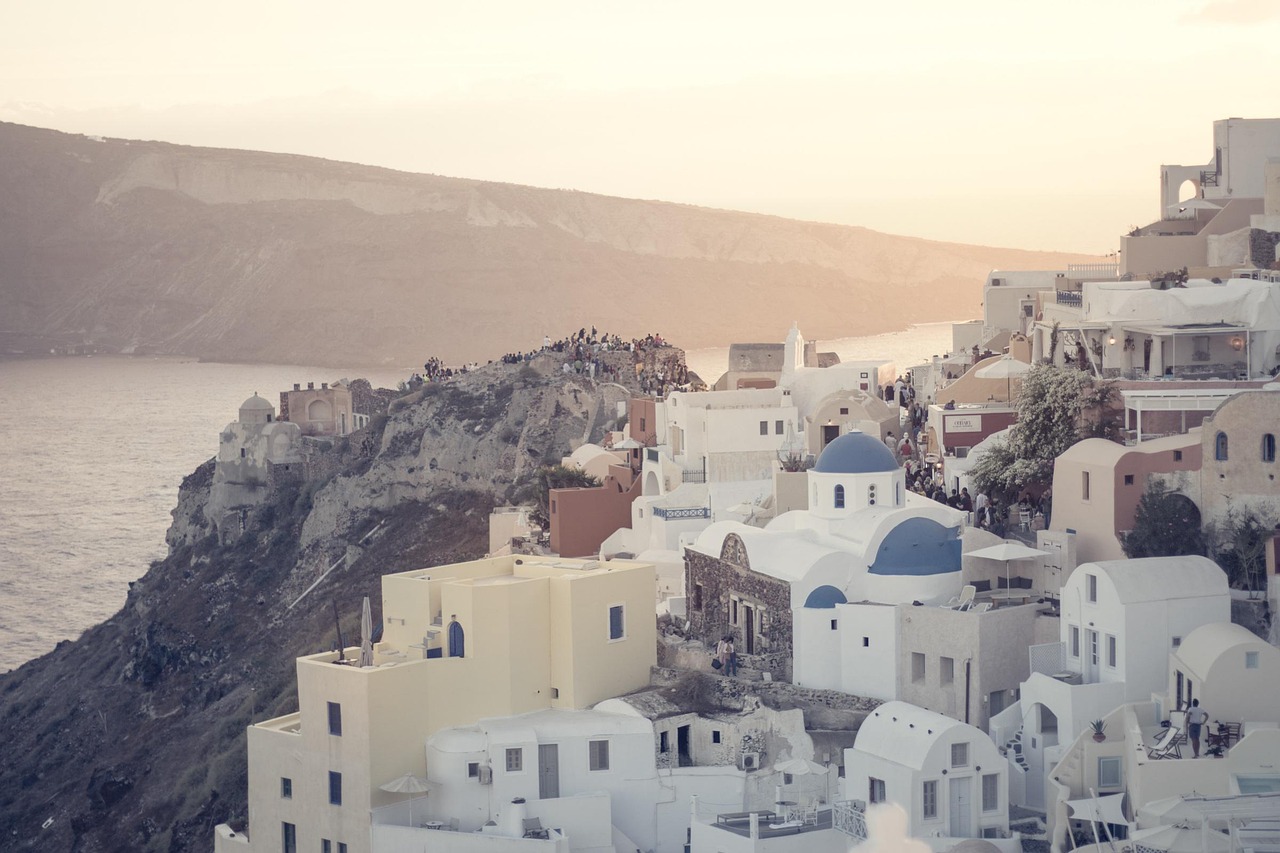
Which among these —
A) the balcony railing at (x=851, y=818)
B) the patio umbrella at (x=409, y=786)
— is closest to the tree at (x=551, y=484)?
the patio umbrella at (x=409, y=786)

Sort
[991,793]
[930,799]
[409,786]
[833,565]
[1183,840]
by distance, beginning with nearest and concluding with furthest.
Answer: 1. [1183,840]
2. [930,799]
3. [991,793]
4. [409,786]
5. [833,565]

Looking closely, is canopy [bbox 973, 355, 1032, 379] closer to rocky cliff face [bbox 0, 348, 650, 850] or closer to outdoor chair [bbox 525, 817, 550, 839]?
rocky cliff face [bbox 0, 348, 650, 850]

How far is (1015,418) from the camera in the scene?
133 feet

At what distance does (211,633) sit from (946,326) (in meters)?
72.9

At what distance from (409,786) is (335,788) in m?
1.61

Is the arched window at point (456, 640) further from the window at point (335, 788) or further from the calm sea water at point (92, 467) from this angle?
the calm sea water at point (92, 467)

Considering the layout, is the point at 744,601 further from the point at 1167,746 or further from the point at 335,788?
the point at 1167,746

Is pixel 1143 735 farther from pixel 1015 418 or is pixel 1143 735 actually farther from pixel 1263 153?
pixel 1263 153

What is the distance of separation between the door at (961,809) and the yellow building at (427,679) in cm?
695

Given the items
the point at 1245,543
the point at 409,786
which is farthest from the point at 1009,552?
the point at 409,786

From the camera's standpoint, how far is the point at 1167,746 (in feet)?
84.3

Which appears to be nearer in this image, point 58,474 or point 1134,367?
point 1134,367

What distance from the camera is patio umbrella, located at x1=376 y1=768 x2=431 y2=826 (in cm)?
3005

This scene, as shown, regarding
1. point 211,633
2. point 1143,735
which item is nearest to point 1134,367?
point 1143,735
